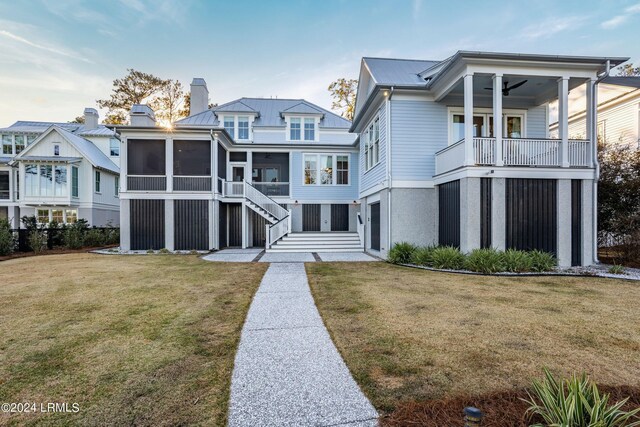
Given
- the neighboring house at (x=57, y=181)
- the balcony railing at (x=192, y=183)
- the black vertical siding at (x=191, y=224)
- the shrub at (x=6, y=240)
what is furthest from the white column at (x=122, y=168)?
the neighboring house at (x=57, y=181)

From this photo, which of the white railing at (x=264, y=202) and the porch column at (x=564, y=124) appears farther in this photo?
the white railing at (x=264, y=202)

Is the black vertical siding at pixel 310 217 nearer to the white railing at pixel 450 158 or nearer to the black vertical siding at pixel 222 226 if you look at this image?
the black vertical siding at pixel 222 226

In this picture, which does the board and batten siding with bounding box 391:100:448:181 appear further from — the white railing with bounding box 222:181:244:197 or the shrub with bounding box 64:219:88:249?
the shrub with bounding box 64:219:88:249

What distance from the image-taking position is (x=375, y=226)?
13.4 metres

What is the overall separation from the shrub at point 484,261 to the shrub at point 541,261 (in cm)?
92

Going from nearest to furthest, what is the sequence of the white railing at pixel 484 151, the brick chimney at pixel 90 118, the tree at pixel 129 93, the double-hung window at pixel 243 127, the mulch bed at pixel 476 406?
the mulch bed at pixel 476 406, the white railing at pixel 484 151, the double-hung window at pixel 243 127, the brick chimney at pixel 90 118, the tree at pixel 129 93

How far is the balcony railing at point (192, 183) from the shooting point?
48.2ft

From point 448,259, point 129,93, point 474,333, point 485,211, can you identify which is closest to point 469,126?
point 485,211

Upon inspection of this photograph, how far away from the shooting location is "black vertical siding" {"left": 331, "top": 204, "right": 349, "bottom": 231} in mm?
18141

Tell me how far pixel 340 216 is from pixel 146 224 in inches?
392

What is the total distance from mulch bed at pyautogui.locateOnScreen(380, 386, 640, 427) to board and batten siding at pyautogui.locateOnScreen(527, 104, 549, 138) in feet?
37.9

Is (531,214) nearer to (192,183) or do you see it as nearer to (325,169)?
(325,169)

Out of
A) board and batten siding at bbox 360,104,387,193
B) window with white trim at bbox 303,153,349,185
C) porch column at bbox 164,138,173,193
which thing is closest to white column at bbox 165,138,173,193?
porch column at bbox 164,138,173,193

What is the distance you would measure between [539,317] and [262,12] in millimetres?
14620
